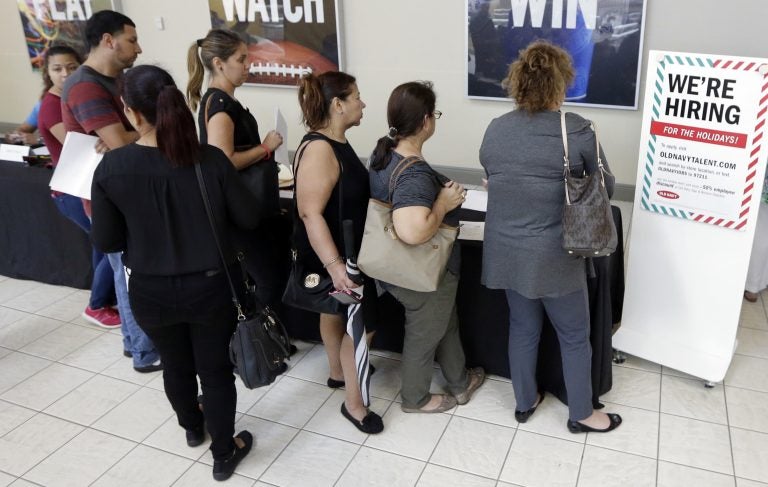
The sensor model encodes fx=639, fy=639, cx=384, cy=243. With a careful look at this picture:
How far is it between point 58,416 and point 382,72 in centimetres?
369

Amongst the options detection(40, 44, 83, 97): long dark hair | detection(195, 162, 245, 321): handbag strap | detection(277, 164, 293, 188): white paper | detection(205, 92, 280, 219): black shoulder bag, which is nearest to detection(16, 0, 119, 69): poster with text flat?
detection(40, 44, 83, 97): long dark hair

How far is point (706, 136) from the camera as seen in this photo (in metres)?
2.44

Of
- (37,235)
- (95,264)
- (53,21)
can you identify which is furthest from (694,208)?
(53,21)

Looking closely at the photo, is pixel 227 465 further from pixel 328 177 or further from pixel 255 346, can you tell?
pixel 328 177

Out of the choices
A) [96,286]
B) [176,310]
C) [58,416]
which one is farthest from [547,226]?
[96,286]

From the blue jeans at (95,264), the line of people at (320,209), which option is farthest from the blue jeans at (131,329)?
the line of people at (320,209)

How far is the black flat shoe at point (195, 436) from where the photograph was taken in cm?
252

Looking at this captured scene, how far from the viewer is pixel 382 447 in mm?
2488

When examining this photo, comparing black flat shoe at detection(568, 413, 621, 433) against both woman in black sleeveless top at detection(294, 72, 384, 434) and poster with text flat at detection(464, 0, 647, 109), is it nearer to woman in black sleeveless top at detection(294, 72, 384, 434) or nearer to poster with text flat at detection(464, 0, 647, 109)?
woman in black sleeveless top at detection(294, 72, 384, 434)

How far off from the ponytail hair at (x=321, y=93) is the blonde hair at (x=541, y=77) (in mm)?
583

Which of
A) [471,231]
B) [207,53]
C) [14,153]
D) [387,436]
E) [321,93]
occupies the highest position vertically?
[207,53]

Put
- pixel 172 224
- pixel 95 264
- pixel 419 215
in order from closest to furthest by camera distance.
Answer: pixel 172 224
pixel 419 215
pixel 95 264

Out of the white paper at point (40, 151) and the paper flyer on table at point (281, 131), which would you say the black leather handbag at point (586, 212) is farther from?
the white paper at point (40, 151)

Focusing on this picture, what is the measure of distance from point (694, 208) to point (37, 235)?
11.9 ft
